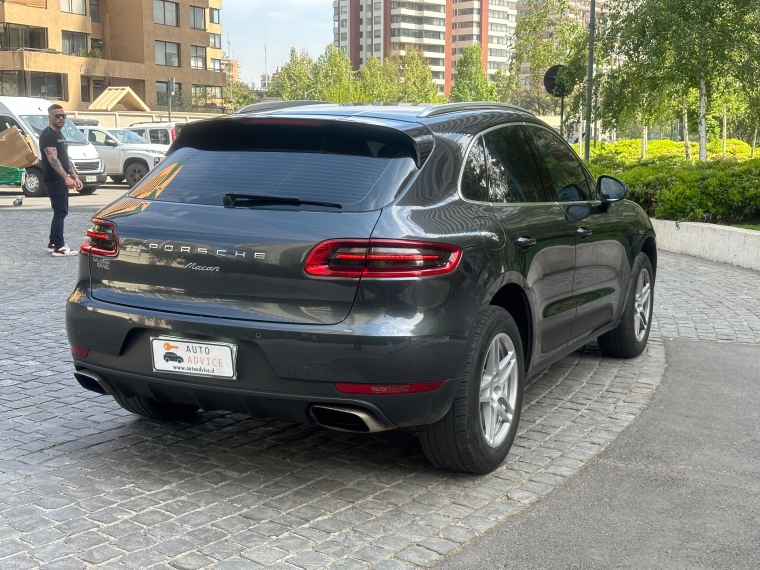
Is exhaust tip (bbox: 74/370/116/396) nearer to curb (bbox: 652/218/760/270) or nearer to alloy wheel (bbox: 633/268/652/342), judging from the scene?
alloy wheel (bbox: 633/268/652/342)

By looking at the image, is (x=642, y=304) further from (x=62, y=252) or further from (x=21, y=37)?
(x=21, y=37)

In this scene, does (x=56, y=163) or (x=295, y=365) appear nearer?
(x=295, y=365)

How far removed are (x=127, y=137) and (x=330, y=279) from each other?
27988mm

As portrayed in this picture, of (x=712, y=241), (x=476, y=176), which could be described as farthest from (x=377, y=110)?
(x=712, y=241)

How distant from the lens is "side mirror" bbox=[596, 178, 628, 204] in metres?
6.46

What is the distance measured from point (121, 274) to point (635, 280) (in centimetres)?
394

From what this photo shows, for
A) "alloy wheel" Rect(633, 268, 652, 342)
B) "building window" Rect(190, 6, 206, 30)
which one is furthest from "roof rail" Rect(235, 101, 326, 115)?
"building window" Rect(190, 6, 206, 30)

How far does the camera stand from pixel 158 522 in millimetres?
4059

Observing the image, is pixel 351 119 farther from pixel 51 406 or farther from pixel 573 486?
pixel 51 406

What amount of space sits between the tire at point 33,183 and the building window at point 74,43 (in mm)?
44296

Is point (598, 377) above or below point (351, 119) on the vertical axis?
below

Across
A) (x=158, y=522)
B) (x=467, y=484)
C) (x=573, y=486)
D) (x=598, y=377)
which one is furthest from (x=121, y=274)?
(x=598, y=377)

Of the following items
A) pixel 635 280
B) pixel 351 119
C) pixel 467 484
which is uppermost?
pixel 351 119

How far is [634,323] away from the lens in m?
7.23
